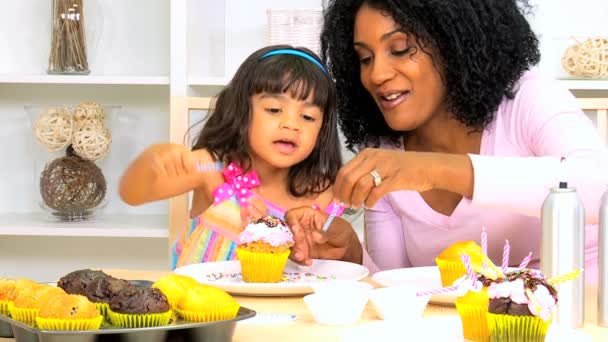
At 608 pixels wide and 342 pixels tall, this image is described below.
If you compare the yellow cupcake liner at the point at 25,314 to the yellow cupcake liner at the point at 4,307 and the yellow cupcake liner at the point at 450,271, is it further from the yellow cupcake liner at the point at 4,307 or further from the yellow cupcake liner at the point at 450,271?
the yellow cupcake liner at the point at 450,271

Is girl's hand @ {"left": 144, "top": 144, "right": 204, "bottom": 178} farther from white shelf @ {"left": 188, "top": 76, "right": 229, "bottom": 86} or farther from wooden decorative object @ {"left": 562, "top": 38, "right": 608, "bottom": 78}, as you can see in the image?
wooden decorative object @ {"left": 562, "top": 38, "right": 608, "bottom": 78}

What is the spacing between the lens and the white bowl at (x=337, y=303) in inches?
46.2

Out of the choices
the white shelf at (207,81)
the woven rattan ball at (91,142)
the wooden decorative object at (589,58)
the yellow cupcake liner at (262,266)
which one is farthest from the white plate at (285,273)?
the wooden decorative object at (589,58)

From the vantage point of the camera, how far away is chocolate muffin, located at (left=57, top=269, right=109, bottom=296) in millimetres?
1084

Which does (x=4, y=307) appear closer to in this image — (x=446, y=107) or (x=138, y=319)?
(x=138, y=319)

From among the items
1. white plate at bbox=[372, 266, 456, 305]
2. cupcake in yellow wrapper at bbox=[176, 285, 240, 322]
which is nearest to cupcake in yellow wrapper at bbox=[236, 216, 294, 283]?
white plate at bbox=[372, 266, 456, 305]

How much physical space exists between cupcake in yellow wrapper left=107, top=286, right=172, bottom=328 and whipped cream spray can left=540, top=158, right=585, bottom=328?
44cm

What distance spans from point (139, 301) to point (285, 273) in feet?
2.09

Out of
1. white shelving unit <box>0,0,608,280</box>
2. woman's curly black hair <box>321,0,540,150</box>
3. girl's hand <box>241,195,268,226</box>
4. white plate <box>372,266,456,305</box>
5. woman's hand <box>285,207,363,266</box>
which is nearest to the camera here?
white plate <box>372,266,456,305</box>

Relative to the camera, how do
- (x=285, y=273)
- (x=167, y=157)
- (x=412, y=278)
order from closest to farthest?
(x=412, y=278) < (x=285, y=273) < (x=167, y=157)

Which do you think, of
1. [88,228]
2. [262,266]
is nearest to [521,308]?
[262,266]

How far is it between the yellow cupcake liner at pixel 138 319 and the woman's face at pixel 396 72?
2.84ft

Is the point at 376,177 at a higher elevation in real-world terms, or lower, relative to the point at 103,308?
higher

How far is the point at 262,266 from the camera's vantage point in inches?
59.5
